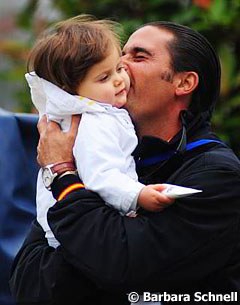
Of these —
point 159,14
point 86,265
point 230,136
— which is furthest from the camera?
point 159,14

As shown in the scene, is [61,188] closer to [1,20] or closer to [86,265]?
[86,265]

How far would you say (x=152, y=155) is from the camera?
10.8ft

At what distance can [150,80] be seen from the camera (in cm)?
345

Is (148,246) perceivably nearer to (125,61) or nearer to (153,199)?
(153,199)

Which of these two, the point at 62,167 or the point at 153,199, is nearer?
the point at 153,199

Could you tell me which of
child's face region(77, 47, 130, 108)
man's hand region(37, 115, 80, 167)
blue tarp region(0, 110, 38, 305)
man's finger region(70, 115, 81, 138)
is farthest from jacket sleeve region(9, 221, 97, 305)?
blue tarp region(0, 110, 38, 305)

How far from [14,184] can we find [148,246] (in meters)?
1.77

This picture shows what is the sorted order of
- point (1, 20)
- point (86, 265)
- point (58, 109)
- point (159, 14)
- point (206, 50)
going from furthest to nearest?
point (1, 20) → point (159, 14) → point (206, 50) → point (58, 109) → point (86, 265)

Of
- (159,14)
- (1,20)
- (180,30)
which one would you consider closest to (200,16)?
(159,14)

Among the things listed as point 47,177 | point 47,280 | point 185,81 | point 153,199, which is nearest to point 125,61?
point 185,81

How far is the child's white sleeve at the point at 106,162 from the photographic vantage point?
293 centimetres

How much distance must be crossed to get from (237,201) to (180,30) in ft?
2.75

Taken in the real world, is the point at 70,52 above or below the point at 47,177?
above

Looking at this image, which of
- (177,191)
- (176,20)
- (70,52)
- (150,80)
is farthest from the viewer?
(176,20)
